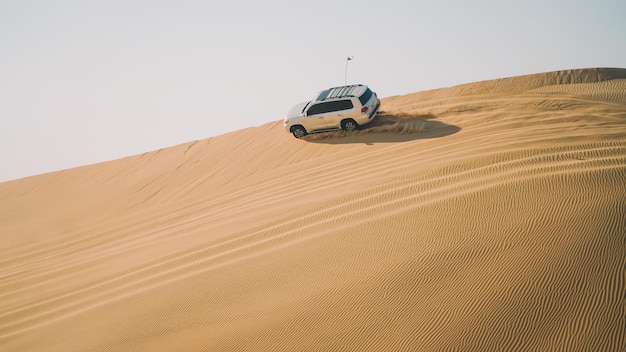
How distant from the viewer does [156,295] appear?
6.76 m

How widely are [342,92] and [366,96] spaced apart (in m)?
0.83

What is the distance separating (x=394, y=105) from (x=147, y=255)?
1022cm

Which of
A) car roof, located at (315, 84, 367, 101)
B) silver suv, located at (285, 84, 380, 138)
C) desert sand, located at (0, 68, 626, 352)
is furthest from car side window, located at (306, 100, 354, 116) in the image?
desert sand, located at (0, 68, 626, 352)

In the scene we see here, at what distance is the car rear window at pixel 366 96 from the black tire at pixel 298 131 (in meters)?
2.44

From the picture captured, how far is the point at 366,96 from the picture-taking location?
12180mm

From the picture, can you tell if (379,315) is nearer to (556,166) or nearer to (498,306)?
(498,306)

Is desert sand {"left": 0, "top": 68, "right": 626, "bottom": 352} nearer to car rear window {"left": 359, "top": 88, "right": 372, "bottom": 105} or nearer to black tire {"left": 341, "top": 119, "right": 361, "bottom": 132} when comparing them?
black tire {"left": 341, "top": 119, "right": 361, "bottom": 132}

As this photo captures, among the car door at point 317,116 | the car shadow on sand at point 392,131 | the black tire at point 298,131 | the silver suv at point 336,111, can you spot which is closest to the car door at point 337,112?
the silver suv at point 336,111

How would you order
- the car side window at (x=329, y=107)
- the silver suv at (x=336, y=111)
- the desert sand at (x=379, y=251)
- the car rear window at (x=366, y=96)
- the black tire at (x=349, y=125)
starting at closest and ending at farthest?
the desert sand at (x=379, y=251)
the car rear window at (x=366, y=96)
the silver suv at (x=336, y=111)
the car side window at (x=329, y=107)
the black tire at (x=349, y=125)

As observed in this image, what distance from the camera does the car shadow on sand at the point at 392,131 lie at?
11231mm

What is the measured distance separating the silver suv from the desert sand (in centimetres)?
59

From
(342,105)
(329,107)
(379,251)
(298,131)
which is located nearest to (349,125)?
(342,105)

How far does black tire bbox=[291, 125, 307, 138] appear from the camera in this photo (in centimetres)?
1343

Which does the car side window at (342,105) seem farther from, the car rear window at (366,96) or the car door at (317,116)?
the car rear window at (366,96)
